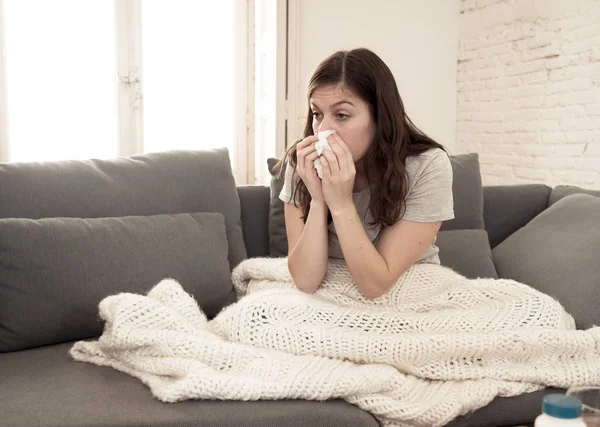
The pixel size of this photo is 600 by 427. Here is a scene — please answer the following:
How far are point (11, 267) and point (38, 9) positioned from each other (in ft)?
7.42

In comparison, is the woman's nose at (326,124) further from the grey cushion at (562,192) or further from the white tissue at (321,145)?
the grey cushion at (562,192)

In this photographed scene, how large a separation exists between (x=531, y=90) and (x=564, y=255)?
203 centimetres

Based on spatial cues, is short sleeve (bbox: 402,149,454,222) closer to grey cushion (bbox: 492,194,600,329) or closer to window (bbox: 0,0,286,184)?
grey cushion (bbox: 492,194,600,329)

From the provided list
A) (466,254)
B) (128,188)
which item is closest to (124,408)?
(128,188)

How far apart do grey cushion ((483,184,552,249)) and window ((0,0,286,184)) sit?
1.79 meters

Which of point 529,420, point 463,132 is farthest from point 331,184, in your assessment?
point 463,132

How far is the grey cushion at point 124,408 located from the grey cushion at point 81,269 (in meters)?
0.22

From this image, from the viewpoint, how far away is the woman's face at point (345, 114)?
5.98 ft

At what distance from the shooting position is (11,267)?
179 cm

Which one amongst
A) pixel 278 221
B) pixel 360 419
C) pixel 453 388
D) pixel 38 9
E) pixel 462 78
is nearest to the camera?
pixel 360 419

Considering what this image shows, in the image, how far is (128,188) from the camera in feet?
6.95

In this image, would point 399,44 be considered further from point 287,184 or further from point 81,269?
point 81,269

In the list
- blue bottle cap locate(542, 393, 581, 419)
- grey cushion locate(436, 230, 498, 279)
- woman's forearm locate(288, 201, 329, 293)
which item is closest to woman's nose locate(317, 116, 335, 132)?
woman's forearm locate(288, 201, 329, 293)

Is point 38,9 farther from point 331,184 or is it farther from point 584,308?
point 584,308
